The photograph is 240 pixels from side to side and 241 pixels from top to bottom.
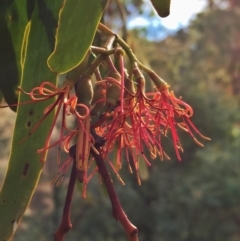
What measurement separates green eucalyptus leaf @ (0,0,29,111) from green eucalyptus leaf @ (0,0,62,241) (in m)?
0.03

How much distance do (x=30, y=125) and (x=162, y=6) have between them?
176 mm

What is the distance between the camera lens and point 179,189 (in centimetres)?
390

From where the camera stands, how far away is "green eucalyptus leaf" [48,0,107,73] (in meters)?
0.40

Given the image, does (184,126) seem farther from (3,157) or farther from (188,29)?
(188,29)

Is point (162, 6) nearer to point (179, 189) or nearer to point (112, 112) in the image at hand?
point (112, 112)

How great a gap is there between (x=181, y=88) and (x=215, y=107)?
34cm

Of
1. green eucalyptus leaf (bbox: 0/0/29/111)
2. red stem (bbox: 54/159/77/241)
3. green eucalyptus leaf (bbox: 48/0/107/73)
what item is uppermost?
green eucalyptus leaf (bbox: 48/0/107/73)

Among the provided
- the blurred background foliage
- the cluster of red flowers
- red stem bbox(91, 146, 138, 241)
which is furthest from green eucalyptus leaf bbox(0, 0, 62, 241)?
the blurred background foliage

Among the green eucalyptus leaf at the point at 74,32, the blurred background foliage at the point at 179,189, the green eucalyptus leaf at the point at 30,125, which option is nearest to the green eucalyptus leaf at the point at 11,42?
the green eucalyptus leaf at the point at 30,125

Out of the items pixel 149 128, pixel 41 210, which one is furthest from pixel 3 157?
pixel 149 128

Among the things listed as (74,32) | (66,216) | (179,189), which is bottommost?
(179,189)

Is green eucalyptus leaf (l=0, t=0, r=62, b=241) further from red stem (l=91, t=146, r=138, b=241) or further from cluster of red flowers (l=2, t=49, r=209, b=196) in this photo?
red stem (l=91, t=146, r=138, b=241)

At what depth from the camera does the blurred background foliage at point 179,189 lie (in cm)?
378

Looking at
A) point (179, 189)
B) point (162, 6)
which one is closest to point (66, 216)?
point (162, 6)
